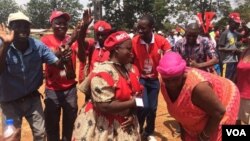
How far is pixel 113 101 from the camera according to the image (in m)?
3.29

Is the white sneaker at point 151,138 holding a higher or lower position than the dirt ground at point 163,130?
higher

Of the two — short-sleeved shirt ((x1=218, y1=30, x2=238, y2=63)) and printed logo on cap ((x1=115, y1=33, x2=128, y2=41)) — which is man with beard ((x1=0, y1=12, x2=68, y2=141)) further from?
short-sleeved shirt ((x1=218, y1=30, x2=238, y2=63))

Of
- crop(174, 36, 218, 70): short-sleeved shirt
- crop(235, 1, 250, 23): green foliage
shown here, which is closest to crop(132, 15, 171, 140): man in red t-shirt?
crop(174, 36, 218, 70): short-sleeved shirt

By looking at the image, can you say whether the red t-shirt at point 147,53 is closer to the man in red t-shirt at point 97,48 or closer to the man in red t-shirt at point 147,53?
the man in red t-shirt at point 147,53

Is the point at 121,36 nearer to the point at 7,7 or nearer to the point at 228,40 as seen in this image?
the point at 228,40

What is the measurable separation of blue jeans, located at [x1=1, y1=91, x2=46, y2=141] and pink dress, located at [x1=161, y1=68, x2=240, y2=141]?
1.68m

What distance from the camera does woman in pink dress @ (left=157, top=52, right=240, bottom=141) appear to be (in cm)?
289

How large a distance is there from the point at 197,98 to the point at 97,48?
2513 millimetres

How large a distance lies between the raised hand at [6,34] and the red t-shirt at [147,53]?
7.36 ft

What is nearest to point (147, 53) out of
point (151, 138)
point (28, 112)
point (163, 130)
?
point (151, 138)

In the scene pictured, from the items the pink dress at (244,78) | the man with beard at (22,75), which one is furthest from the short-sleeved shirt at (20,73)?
the pink dress at (244,78)

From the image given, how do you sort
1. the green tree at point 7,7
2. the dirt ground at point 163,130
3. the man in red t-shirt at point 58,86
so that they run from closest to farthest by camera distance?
the man in red t-shirt at point 58,86, the dirt ground at point 163,130, the green tree at point 7,7

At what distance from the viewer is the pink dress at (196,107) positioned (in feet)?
9.77

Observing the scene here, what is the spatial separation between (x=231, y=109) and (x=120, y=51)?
111cm
